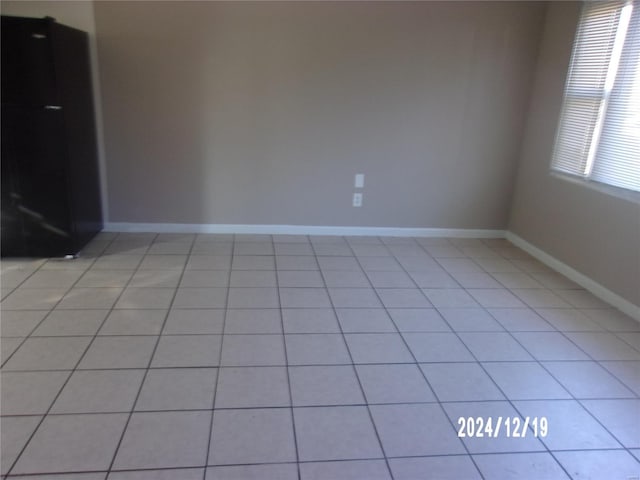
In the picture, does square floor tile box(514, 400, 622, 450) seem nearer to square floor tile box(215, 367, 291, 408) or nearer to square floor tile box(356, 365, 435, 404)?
square floor tile box(356, 365, 435, 404)

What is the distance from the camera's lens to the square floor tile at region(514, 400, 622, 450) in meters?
1.80

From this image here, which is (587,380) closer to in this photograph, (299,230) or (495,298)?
(495,298)

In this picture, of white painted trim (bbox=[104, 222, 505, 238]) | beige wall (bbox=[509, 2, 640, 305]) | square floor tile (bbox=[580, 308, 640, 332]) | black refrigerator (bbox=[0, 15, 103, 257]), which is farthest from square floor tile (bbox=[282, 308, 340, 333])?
beige wall (bbox=[509, 2, 640, 305])

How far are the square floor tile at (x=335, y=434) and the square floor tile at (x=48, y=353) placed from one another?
109 centimetres

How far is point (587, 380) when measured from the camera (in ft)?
7.24

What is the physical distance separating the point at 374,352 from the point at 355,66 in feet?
7.88

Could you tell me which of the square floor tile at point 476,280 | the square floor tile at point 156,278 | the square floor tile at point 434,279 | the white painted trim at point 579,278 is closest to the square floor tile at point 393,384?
the square floor tile at point 434,279

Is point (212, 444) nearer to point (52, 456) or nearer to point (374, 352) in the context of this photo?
point (52, 456)

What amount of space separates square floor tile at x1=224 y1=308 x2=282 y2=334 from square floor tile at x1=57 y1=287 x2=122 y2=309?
71 centimetres

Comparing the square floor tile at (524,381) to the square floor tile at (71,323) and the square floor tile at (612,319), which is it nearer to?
the square floor tile at (612,319)

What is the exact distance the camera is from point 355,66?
376 centimetres

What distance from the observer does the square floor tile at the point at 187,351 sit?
217cm

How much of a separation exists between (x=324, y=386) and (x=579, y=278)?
225 centimetres

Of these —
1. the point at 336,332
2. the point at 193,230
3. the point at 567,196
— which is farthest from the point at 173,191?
the point at 567,196
